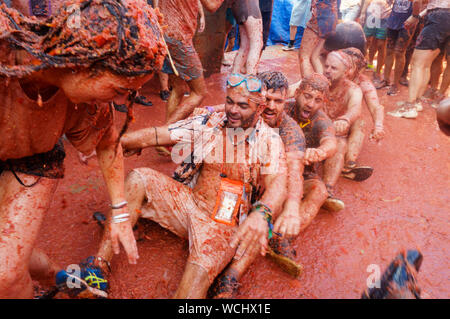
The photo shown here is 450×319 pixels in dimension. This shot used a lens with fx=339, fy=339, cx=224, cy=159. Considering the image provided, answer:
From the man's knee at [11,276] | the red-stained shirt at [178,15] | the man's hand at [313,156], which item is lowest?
the man's hand at [313,156]

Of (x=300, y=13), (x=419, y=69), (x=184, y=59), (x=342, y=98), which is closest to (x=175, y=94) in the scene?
(x=184, y=59)

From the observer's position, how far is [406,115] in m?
6.42

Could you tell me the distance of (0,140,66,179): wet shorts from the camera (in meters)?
1.88

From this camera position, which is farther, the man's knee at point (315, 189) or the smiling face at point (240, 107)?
the man's knee at point (315, 189)

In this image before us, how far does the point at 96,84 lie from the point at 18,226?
2.98 ft

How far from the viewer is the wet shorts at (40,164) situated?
1.88m

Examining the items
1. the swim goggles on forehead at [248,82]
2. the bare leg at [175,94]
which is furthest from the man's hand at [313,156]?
the bare leg at [175,94]

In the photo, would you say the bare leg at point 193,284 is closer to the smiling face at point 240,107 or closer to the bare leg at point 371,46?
the smiling face at point 240,107

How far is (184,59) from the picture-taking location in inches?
143

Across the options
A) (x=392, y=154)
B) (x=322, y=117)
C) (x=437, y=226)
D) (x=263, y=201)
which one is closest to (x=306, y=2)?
(x=392, y=154)

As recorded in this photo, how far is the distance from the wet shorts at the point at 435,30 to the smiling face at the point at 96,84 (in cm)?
612

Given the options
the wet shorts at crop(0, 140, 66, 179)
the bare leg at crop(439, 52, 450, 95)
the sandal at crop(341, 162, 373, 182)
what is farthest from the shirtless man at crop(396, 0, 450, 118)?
the wet shorts at crop(0, 140, 66, 179)

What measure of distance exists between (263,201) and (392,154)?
347cm

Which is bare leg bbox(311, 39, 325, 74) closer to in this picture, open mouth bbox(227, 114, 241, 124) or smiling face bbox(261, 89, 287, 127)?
smiling face bbox(261, 89, 287, 127)
